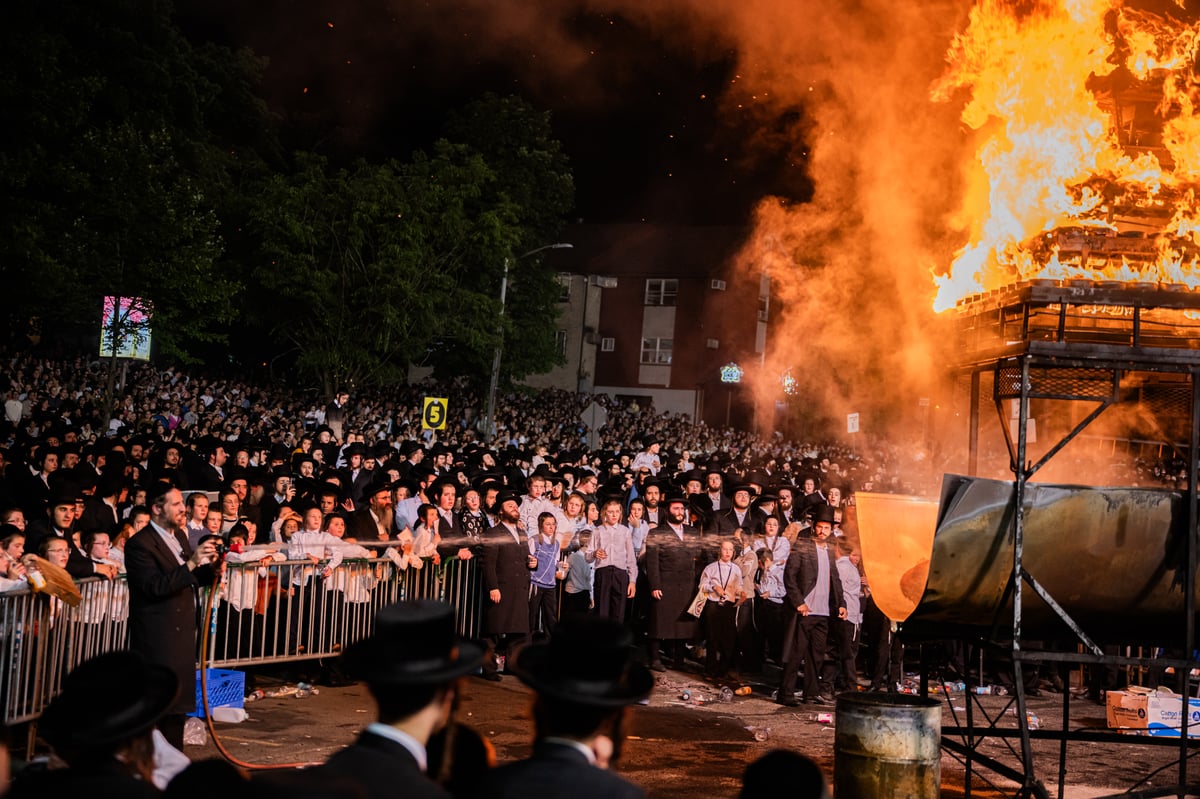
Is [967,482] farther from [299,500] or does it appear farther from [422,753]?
[299,500]

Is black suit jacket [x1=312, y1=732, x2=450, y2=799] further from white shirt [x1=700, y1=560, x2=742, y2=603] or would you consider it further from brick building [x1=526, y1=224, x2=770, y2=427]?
brick building [x1=526, y1=224, x2=770, y2=427]

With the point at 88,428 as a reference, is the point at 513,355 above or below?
above

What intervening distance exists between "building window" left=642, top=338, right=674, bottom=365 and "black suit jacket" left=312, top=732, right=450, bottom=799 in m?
56.0

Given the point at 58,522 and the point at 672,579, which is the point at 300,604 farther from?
the point at 672,579

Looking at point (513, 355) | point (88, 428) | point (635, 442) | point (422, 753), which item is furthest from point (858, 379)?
point (422, 753)

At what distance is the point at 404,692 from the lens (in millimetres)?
3027

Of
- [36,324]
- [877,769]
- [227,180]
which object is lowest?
[877,769]

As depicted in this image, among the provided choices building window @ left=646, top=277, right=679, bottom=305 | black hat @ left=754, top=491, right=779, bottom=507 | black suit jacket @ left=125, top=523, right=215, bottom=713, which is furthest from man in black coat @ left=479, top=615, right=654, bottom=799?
building window @ left=646, top=277, right=679, bottom=305

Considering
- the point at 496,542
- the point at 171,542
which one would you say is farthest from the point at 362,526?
the point at 171,542

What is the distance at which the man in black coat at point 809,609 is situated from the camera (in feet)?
39.0

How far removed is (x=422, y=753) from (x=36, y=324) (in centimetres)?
2662

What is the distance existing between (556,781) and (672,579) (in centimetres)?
1046

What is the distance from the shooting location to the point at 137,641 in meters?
7.26

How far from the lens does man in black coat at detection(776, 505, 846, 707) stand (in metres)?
11.9
